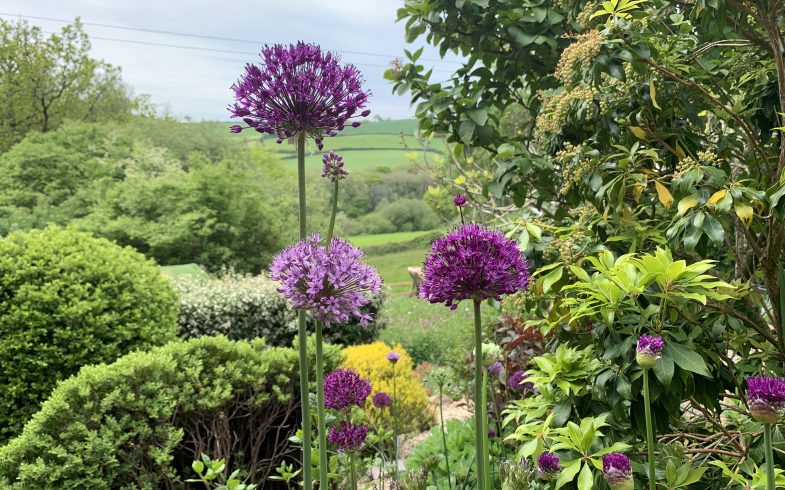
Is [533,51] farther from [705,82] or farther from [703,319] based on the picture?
[703,319]

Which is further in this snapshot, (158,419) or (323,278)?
(158,419)

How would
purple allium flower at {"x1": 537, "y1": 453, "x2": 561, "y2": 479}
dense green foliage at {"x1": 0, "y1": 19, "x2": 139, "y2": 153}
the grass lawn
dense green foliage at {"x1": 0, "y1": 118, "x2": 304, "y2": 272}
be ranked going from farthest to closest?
1. the grass lawn
2. dense green foliage at {"x1": 0, "y1": 19, "x2": 139, "y2": 153}
3. dense green foliage at {"x1": 0, "y1": 118, "x2": 304, "y2": 272}
4. purple allium flower at {"x1": 537, "y1": 453, "x2": 561, "y2": 479}

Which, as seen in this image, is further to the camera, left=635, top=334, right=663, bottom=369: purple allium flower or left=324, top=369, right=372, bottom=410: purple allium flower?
left=324, top=369, right=372, bottom=410: purple allium flower

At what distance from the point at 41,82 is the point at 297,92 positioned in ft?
76.1

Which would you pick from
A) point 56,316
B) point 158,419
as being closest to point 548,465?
point 158,419

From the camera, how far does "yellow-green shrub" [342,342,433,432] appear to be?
4.40 metres

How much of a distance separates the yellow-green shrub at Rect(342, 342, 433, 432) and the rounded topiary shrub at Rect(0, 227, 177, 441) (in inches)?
58.0

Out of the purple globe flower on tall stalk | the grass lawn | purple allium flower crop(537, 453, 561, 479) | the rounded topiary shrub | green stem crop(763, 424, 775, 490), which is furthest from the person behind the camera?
the grass lawn

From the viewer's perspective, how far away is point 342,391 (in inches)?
71.5

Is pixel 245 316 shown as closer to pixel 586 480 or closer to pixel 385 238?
pixel 586 480

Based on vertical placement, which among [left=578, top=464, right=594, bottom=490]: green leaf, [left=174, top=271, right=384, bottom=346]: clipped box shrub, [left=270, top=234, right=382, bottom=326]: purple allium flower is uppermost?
[left=270, top=234, right=382, bottom=326]: purple allium flower

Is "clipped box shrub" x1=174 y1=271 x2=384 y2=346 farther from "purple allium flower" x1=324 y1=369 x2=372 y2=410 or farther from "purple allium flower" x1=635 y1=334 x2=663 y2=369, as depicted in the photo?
"purple allium flower" x1=635 y1=334 x2=663 y2=369

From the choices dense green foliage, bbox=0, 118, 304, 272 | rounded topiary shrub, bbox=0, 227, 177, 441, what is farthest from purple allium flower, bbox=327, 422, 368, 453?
dense green foliage, bbox=0, 118, 304, 272

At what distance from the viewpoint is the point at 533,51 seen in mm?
3346
